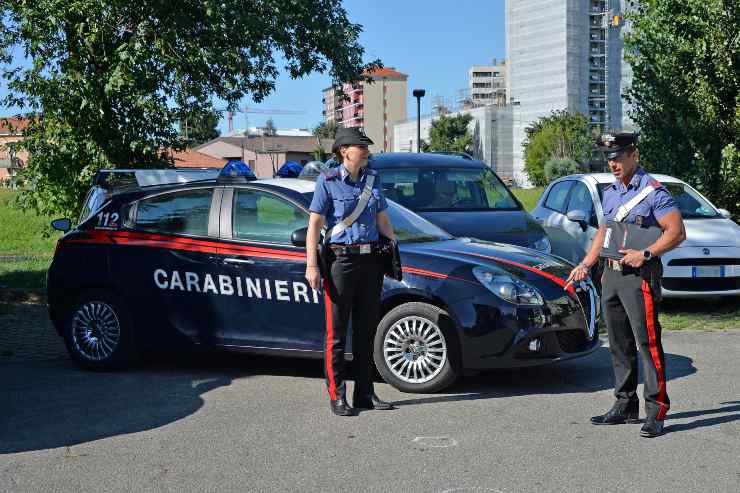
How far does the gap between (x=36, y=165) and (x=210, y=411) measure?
9.09 m

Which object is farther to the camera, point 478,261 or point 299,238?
point 478,261

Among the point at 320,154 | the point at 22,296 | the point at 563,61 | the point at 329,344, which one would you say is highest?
the point at 563,61

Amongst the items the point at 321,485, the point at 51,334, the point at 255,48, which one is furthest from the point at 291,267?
the point at 255,48

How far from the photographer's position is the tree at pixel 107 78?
13.8 meters

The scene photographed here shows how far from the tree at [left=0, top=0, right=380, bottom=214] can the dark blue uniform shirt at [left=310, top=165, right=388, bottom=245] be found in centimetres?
786

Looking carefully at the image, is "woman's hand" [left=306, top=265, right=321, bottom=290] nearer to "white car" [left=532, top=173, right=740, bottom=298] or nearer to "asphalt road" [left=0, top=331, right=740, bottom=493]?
"asphalt road" [left=0, top=331, right=740, bottom=493]

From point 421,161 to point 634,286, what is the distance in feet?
22.0

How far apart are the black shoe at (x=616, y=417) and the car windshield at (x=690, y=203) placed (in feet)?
21.4

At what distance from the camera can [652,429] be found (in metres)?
5.88

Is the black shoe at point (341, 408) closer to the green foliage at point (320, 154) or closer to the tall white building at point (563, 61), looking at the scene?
the green foliage at point (320, 154)

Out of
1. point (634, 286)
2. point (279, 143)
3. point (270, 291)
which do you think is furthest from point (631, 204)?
point (279, 143)

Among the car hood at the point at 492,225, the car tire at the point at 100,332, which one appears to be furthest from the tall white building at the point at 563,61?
the car tire at the point at 100,332

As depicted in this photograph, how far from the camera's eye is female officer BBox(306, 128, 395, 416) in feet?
21.4

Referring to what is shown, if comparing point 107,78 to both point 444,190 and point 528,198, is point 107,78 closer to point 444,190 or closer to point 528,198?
point 444,190
